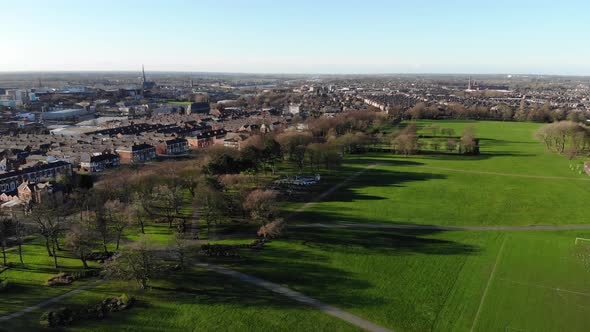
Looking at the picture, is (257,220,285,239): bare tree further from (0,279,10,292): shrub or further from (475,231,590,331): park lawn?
(0,279,10,292): shrub

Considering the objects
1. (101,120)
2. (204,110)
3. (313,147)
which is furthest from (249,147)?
(204,110)

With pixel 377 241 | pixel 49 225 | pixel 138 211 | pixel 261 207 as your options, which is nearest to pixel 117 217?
pixel 138 211

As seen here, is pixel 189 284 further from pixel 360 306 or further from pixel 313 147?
pixel 313 147

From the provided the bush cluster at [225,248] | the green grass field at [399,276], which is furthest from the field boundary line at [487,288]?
the bush cluster at [225,248]

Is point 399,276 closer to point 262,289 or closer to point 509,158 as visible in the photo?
point 262,289

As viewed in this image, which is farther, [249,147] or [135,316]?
[249,147]

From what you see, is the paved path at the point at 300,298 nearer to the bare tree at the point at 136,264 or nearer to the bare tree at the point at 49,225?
the bare tree at the point at 136,264

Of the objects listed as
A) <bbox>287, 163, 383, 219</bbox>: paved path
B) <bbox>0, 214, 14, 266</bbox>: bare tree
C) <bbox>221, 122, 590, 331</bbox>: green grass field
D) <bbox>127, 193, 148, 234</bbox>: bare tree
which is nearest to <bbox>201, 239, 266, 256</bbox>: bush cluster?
<bbox>221, 122, 590, 331</bbox>: green grass field
